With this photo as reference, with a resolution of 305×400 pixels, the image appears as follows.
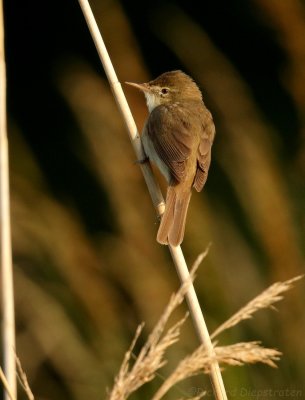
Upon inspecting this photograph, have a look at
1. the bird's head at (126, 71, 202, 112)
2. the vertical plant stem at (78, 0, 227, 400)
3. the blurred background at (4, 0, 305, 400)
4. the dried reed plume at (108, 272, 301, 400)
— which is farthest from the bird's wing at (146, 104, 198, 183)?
the dried reed plume at (108, 272, 301, 400)

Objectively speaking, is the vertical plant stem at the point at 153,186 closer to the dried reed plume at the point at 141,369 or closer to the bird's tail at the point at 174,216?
the bird's tail at the point at 174,216

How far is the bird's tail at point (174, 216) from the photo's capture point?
3.08 meters

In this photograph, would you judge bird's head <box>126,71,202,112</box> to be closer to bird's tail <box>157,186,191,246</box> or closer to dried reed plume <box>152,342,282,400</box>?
bird's tail <box>157,186,191,246</box>

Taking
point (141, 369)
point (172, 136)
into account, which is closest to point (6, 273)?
point (141, 369)

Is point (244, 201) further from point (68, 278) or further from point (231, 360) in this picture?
point (231, 360)

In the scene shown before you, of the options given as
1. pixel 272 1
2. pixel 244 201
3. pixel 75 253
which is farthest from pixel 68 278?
pixel 272 1

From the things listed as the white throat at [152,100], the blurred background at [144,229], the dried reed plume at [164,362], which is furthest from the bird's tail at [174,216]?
the dried reed plume at [164,362]

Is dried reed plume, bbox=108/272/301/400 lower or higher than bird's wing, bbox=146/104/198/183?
lower

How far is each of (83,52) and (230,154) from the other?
1.59 metres

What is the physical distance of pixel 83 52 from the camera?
5.23m

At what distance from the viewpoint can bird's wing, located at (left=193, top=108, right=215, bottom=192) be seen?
3.65 m

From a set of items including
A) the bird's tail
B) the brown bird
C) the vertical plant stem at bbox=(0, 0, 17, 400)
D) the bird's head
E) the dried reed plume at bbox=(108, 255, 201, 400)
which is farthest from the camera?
the bird's head

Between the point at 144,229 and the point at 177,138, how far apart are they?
0.46 metres

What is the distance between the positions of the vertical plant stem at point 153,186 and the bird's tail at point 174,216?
55 millimetres
